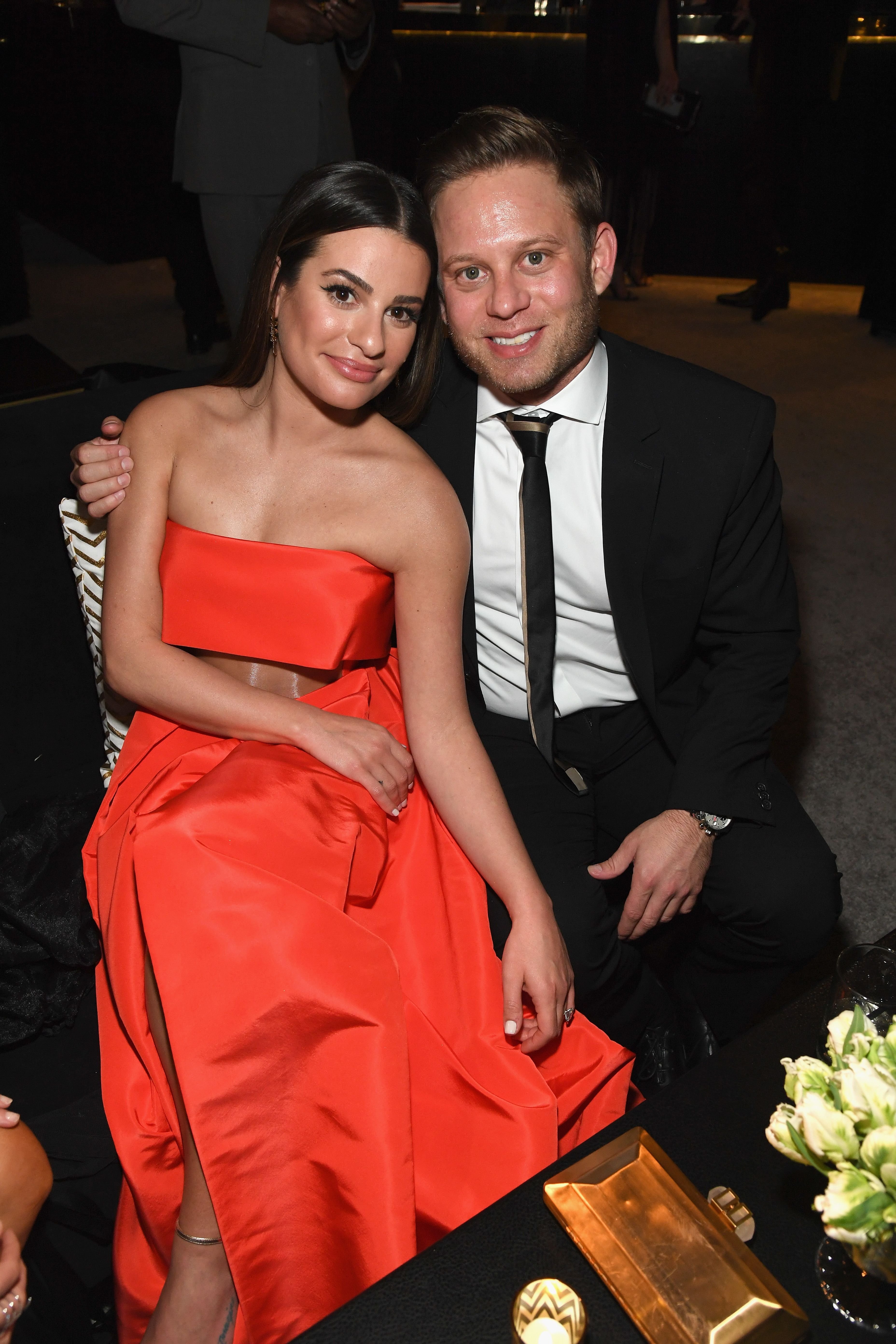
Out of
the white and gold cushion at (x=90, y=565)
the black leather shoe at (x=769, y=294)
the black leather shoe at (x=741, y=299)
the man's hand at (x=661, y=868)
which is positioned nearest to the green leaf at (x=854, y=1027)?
the man's hand at (x=661, y=868)

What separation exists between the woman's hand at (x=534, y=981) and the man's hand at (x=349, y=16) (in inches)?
106

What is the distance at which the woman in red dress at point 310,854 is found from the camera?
1306mm

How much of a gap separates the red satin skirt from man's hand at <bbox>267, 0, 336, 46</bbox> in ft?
7.78

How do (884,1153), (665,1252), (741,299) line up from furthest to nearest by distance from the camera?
(741,299), (665,1252), (884,1153)

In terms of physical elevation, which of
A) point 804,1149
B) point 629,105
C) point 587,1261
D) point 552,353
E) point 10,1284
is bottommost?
point 10,1284

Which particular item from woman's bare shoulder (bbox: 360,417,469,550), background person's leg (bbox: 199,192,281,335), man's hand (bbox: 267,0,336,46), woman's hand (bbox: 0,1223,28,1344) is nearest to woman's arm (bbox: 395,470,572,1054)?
woman's bare shoulder (bbox: 360,417,469,550)

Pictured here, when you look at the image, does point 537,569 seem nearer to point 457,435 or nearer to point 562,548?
point 562,548

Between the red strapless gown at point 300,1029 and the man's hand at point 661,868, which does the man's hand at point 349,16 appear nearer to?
the red strapless gown at point 300,1029

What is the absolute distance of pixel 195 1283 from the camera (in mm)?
1291

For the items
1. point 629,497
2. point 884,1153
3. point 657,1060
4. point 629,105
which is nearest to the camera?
point 884,1153

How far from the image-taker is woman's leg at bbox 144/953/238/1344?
128cm

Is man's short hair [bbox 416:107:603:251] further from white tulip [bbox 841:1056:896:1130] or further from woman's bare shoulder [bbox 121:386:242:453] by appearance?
white tulip [bbox 841:1056:896:1130]

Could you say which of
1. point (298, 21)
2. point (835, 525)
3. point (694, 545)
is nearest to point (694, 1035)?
point (694, 545)

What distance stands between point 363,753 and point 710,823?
580 millimetres
